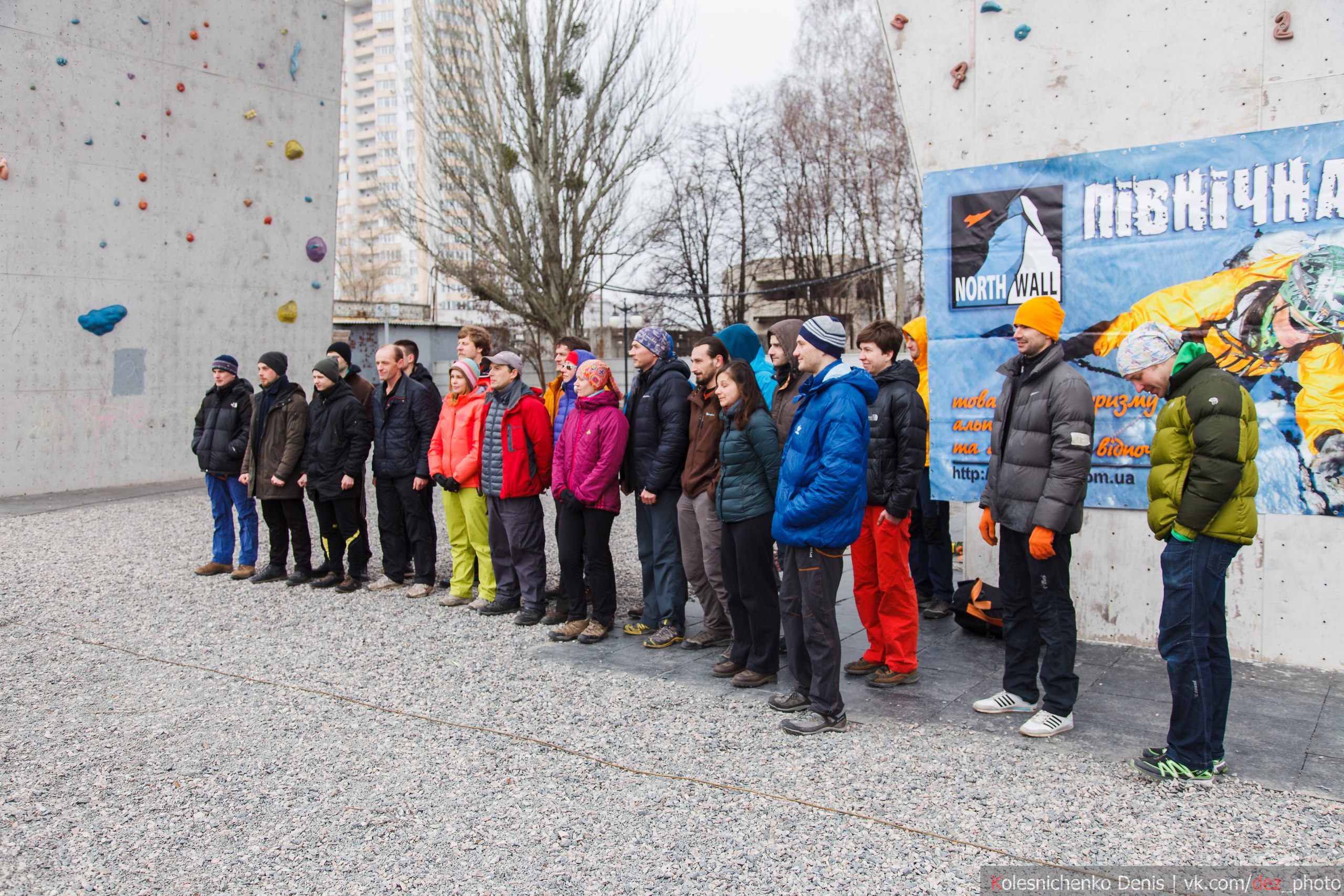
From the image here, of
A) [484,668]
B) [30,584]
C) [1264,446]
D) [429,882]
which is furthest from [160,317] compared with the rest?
[1264,446]

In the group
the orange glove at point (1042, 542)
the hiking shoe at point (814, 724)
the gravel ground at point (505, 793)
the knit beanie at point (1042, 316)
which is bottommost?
the gravel ground at point (505, 793)

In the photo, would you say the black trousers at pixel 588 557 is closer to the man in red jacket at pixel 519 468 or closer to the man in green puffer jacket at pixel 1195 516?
the man in red jacket at pixel 519 468

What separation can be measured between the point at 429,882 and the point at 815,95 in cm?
2844

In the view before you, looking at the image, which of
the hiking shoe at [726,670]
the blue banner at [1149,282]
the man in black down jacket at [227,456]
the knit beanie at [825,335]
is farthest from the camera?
the man in black down jacket at [227,456]

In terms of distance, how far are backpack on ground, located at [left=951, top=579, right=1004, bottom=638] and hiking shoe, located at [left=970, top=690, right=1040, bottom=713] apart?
1209 millimetres

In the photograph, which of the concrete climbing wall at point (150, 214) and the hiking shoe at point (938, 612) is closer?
→ the hiking shoe at point (938, 612)

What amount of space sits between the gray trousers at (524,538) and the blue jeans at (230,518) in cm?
245

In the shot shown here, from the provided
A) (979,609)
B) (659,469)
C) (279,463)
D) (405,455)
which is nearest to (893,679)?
(979,609)

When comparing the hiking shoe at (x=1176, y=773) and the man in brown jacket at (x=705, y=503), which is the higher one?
the man in brown jacket at (x=705, y=503)

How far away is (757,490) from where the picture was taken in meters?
4.95

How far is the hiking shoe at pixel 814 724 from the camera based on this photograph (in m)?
4.32

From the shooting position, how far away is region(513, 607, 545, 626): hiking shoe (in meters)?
6.38

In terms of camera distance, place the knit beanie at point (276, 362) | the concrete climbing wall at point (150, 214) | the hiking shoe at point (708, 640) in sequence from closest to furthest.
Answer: the hiking shoe at point (708, 640)
the knit beanie at point (276, 362)
the concrete climbing wall at point (150, 214)

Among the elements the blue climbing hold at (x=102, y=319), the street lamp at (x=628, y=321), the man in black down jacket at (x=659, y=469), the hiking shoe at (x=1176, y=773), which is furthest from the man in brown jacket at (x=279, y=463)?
the street lamp at (x=628, y=321)
